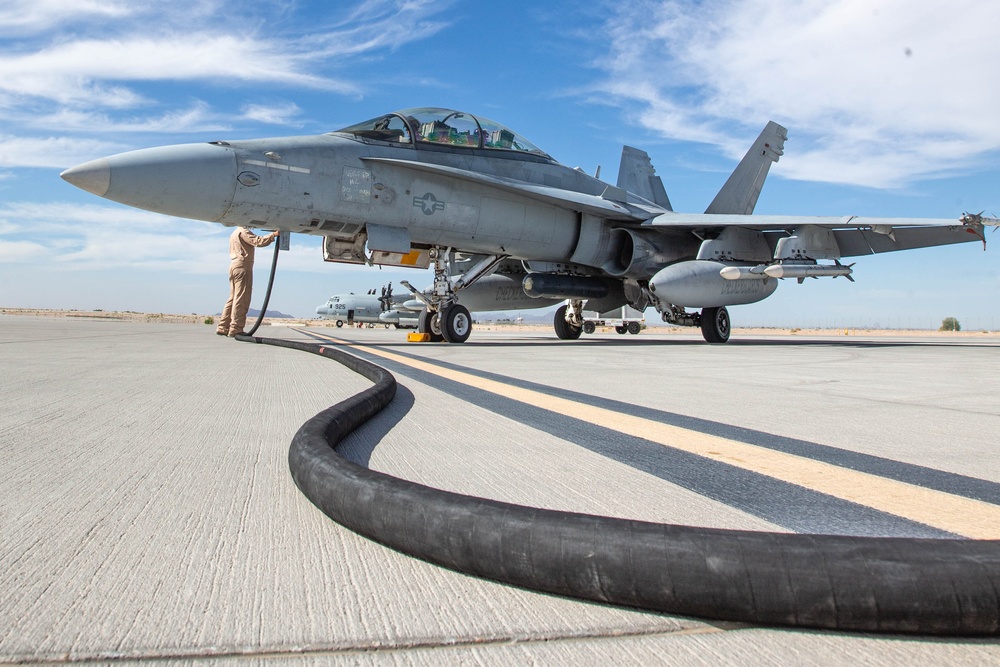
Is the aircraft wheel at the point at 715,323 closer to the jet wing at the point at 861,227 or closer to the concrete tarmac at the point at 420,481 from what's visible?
the jet wing at the point at 861,227

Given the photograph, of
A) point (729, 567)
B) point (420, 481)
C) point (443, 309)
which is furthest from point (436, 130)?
point (729, 567)

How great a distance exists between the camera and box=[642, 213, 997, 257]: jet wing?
10031 mm

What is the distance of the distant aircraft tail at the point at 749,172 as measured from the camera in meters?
Answer: 14.3

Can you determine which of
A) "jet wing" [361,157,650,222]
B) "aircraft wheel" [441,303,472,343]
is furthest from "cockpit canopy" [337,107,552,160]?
"aircraft wheel" [441,303,472,343]

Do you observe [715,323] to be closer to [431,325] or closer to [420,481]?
[431,325]

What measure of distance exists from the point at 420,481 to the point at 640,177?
1502cm

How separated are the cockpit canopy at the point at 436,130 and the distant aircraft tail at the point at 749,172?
21.2ft

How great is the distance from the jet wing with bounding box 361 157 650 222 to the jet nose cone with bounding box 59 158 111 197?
2.94 meters

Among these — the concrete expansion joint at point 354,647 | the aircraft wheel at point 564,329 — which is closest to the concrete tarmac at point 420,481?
the concrete expansion joint at point 354,647

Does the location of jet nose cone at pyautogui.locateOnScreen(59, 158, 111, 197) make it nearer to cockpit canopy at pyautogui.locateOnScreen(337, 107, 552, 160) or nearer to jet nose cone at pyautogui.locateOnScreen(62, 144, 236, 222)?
jet nose cone at pyautogui.locateOnScreen(62, 144, 236, 222)

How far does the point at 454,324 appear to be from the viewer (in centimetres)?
1011

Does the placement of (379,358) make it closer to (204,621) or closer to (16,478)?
(16,478)

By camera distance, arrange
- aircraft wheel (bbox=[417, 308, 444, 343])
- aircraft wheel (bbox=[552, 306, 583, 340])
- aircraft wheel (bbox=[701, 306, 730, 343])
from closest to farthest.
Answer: aircraft wheel (bbox=[417, 308, 444, 343]) → aircraft wheel (bbox=[701, 306, 730, 343]) → aircraft wheel (bbox=[552, 306, 583, 340])

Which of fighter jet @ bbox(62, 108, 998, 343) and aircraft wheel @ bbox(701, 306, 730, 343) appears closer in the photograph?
fighter jet @ bbox(62, 108, 998, 343)
